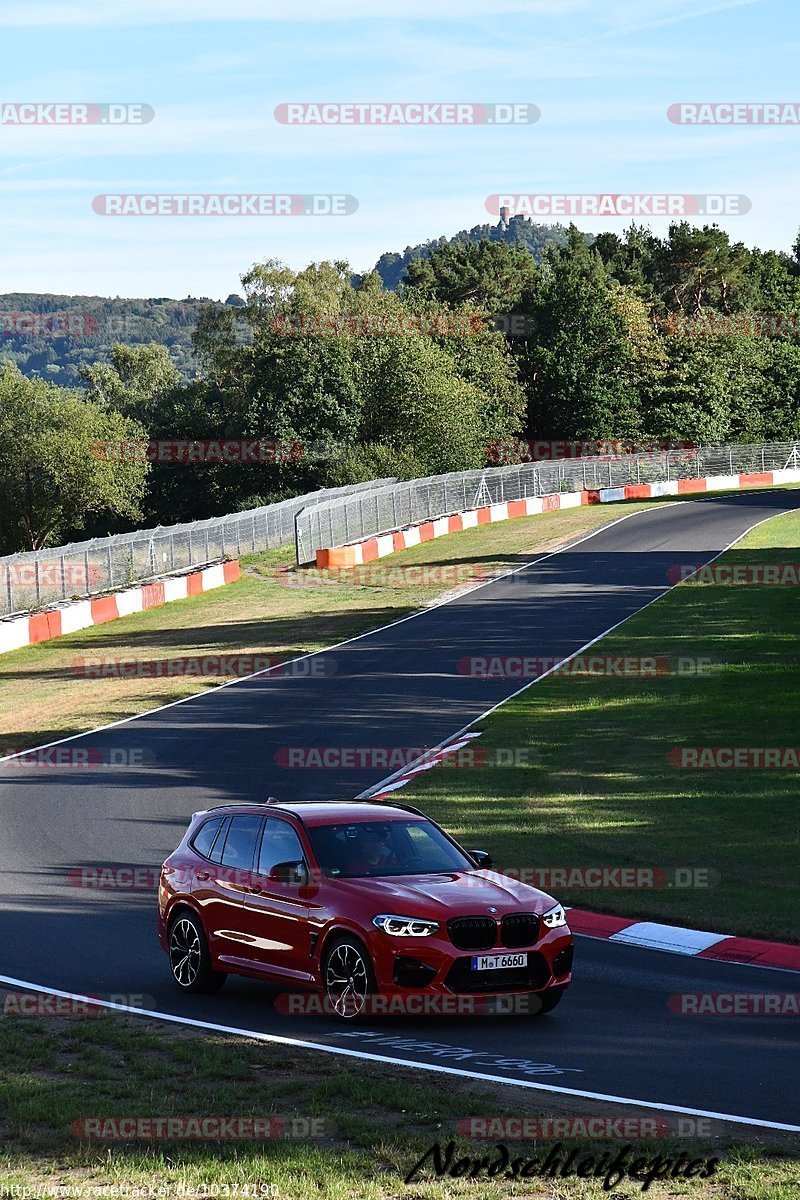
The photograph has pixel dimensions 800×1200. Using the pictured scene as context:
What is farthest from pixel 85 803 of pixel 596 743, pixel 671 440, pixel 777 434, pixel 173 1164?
pixel 777 434

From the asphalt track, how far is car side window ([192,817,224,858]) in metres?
1.14

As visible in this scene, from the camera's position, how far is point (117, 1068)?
30.7 feet

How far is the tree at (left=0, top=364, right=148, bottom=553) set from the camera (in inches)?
3346

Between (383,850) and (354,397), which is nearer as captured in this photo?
(383,850)

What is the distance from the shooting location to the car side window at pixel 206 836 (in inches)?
494

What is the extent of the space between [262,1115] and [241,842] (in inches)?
165

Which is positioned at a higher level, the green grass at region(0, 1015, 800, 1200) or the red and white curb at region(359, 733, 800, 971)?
the green grass at region(0, 1015, 800, 1200)

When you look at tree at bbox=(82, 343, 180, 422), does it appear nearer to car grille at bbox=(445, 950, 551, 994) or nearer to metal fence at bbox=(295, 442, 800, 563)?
metal fence at bbox=(295, 442, 800, 563)

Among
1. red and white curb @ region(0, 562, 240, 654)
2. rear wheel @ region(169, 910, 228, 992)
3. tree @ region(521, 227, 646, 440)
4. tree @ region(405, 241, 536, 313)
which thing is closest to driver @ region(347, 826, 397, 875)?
rear wheel @ region(169, 910, 228, 992)

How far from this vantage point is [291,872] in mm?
11492

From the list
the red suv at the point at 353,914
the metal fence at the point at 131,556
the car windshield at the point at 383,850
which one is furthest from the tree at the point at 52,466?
the car windshield at the point at 383,850

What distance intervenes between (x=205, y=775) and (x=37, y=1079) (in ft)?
43.8

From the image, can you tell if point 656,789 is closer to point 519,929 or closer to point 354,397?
point 519,929

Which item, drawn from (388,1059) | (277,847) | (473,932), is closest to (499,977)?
(473,932)
